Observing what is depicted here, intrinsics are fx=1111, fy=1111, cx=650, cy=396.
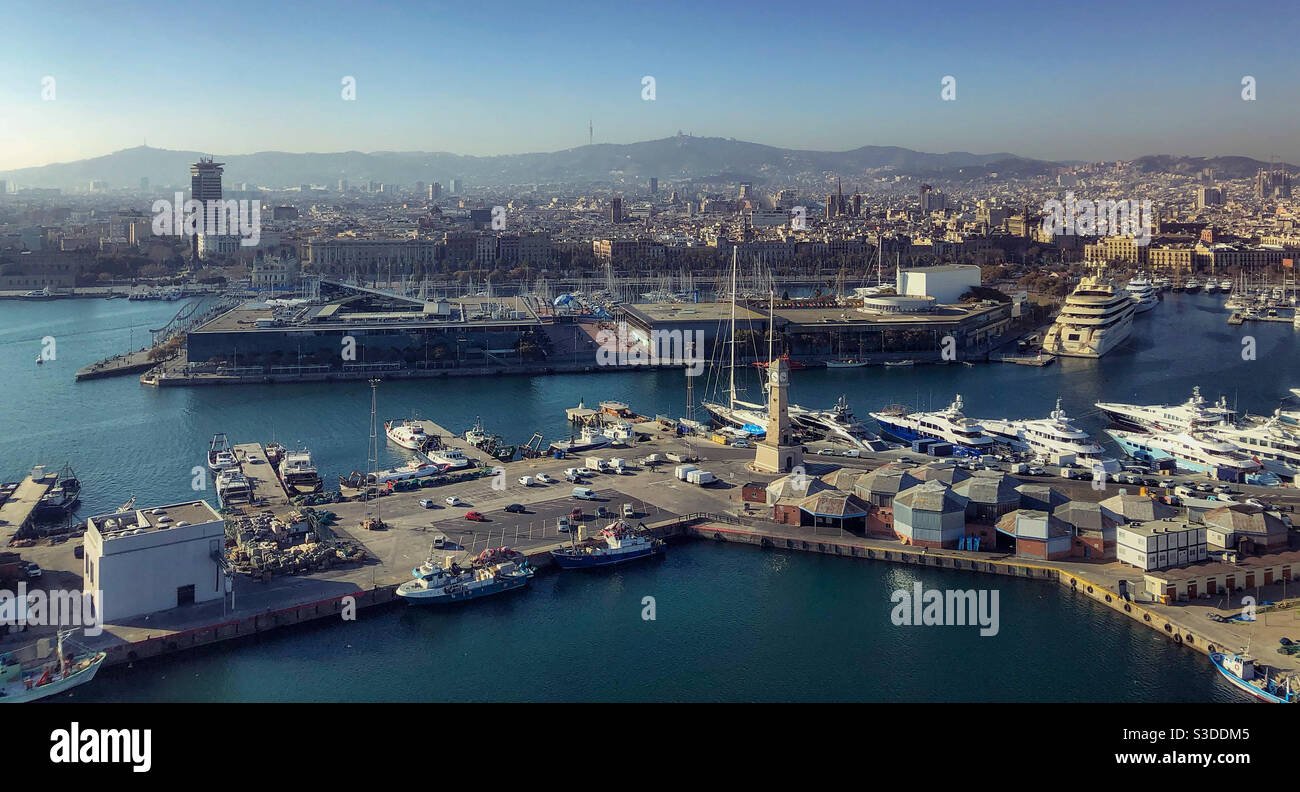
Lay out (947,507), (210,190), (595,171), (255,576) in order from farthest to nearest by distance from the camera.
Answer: (595,171) < (210,190) < (947,507) < (255,576)

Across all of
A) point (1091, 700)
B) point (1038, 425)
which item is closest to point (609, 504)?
point (1091, 700)

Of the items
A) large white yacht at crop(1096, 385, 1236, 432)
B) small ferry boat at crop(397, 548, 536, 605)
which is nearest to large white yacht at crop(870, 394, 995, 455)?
large white yacht at crop(1096, 385, 1236, 432)

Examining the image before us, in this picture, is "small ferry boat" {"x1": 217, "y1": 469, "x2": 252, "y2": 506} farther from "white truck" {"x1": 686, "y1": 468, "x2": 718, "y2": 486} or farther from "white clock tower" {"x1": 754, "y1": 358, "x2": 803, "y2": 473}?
"white clock tower" {"x1": 754, "y1": 358, "x2": 803, "y2": 473}

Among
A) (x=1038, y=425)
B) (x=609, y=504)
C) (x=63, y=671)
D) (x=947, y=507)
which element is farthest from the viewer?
(x=1038, y=425)

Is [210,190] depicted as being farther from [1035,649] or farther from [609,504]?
[1035,649]

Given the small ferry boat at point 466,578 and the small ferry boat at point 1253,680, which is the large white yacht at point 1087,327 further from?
the small ferry boat at point 466,578

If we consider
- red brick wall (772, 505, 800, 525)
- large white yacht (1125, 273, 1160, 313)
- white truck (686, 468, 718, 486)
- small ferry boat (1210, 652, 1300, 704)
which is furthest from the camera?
large white yacht (1125, 273, 1160, 313)

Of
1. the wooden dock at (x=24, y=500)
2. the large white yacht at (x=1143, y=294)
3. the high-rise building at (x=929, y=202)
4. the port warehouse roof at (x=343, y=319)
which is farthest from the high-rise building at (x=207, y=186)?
the high-rise building at (x=929, y=202)
